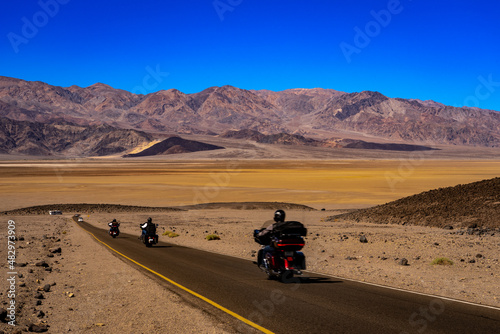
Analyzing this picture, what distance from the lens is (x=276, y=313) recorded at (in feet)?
30.8

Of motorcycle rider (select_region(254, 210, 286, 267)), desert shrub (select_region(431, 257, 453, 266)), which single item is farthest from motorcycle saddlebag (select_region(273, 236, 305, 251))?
desert shrub (select_region(431, 257, 453, 266))

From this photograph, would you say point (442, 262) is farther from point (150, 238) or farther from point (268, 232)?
point (150, 238)

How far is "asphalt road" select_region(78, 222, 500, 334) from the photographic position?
27.7ft

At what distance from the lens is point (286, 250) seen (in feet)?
40.1

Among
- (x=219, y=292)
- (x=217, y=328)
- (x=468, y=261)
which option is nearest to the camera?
(x=217, y=328)

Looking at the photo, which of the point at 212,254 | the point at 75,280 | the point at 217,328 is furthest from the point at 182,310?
the point at 212,254

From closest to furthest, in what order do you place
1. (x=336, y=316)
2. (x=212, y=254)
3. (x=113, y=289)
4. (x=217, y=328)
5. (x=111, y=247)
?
(x=217, y=328) → (x=336, y=316) → (x=113, y=289) → (x=212, y=254) → (x=111, y=247)

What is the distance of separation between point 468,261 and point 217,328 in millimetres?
12227

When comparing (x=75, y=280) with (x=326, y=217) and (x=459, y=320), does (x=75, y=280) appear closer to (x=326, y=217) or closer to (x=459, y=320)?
(x=459, y=320)

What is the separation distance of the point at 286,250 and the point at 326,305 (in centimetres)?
248

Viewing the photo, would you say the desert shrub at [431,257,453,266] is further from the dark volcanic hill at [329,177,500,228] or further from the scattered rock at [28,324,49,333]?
the scattered rock at [28,324,49,333]

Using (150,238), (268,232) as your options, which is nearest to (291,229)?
(268,232)

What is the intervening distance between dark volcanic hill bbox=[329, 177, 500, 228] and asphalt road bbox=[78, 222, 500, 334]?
19191 millimetres

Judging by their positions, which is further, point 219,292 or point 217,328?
point 219,292
